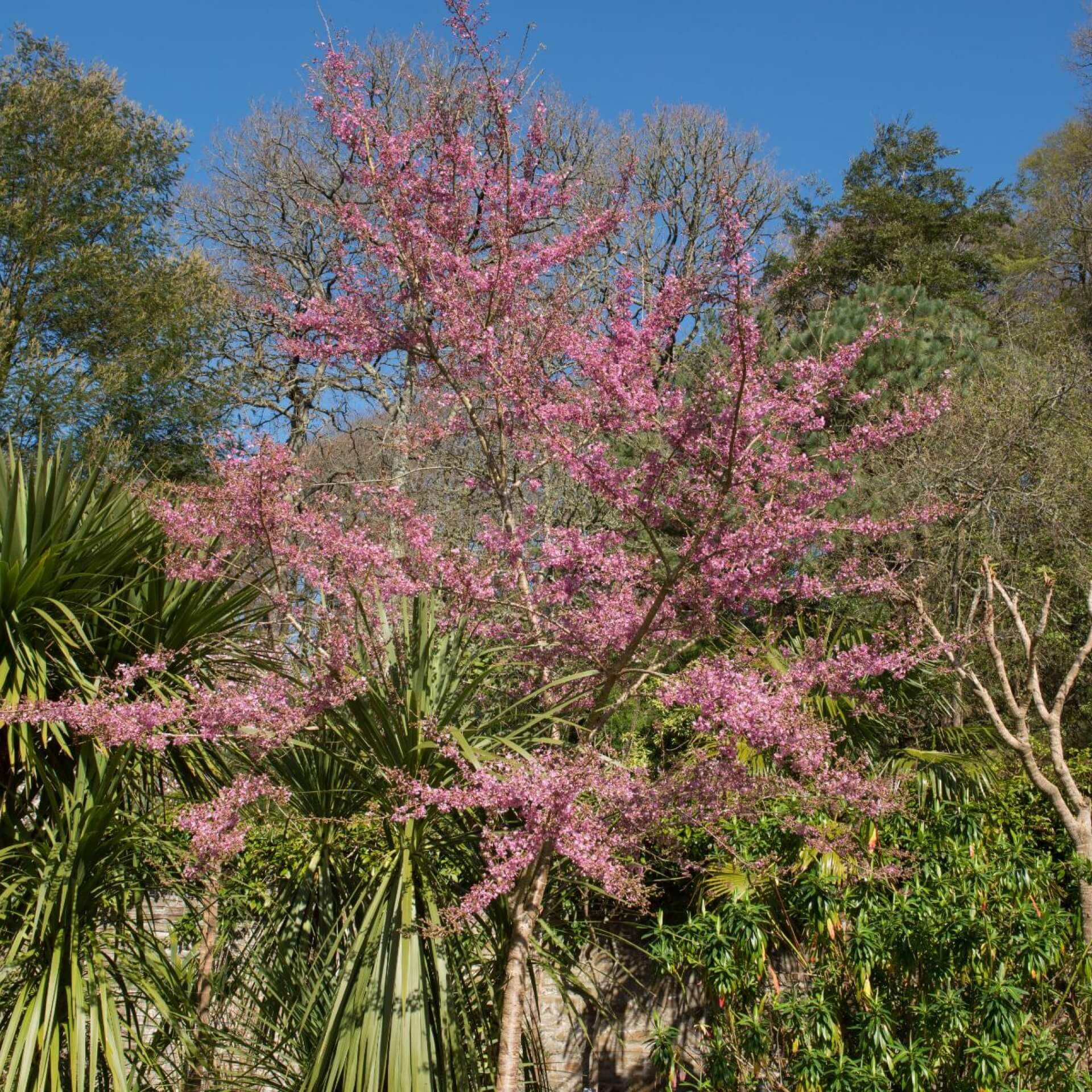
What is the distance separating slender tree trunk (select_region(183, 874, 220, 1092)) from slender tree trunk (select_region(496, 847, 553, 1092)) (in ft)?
3.95

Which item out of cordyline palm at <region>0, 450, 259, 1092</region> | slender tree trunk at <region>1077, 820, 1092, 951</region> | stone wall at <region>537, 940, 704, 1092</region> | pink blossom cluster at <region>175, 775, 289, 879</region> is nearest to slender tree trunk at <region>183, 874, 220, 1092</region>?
cordyline palm at <region>0, 450, 259, 1092</region>

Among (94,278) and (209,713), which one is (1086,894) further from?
(94,278)

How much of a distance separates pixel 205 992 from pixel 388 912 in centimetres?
166

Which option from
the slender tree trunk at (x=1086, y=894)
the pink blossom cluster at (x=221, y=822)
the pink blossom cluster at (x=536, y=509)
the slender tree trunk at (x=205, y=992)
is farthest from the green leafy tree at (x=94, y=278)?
the slender tree trunk at (x=1086, y=894)

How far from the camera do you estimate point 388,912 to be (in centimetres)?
370

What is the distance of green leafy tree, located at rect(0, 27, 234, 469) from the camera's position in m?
13.0

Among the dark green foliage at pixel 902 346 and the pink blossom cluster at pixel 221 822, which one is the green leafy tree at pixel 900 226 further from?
the pink blossom cluster at pixel 221 822

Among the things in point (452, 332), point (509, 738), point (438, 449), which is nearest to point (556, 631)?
point (509, 738)

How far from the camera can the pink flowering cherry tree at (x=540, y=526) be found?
3418 mm

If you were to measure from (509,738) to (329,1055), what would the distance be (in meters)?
1.29

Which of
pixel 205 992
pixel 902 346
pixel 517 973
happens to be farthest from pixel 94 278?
pixel 517 973

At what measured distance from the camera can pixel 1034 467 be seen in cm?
1008

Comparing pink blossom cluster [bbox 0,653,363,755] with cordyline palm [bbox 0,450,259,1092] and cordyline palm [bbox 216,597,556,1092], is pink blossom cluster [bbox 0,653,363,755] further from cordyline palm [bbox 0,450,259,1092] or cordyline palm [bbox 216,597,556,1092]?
cordyline palm [bbox 0,450,259,1092]

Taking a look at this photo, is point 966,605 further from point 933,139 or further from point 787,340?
point 933,139
